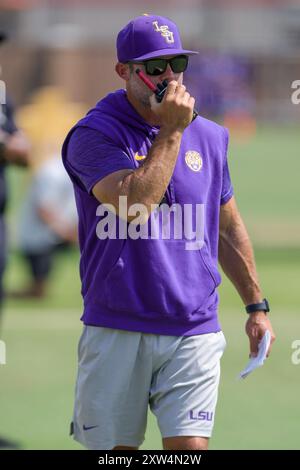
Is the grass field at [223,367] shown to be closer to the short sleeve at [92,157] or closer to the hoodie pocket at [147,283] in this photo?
the hoodie pocket at [147,283]

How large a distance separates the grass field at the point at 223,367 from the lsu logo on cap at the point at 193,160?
7.93ft

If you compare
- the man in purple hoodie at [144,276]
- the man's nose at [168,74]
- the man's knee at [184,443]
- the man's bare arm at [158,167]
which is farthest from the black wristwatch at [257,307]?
the man's nose at [168,74]

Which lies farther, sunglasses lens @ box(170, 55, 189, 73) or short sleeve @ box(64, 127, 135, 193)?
sunglasses lens @ box(170, 55, 189, 73)

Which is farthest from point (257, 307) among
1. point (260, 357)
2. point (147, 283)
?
point (147, 283)

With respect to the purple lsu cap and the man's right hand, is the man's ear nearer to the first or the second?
the purple lsu cap

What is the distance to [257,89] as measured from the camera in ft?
161

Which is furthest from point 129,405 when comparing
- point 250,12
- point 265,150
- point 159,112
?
point 250,12

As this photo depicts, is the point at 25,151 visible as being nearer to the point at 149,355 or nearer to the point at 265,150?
the point at 149,355

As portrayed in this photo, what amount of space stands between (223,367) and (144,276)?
432 cm

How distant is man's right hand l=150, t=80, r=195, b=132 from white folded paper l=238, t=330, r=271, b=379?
1136mm

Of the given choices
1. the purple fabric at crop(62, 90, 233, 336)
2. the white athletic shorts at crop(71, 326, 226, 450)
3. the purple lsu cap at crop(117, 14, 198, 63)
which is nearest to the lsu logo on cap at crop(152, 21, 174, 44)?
the purple lsu cap at crop(117, 14, 198, 63)

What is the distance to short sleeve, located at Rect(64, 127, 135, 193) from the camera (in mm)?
4719

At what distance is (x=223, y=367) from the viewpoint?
29.7ft

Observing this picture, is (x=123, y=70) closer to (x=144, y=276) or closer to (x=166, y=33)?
(x=166, y=33)
